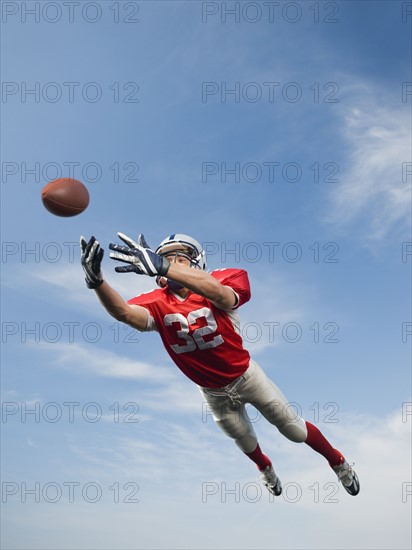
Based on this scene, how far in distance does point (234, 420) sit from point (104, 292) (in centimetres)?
220

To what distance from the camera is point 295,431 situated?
7543 millimetres

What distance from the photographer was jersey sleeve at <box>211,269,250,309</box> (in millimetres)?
6852

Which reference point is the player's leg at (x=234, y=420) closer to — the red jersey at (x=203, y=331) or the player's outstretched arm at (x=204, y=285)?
the red jersey at (x=203, y=331)

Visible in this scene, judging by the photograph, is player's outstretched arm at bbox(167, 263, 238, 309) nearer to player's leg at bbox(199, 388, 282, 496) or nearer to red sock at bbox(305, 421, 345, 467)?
player's leg at bbox(199, 388, 282, 496)

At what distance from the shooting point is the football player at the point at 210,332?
6.75 meters

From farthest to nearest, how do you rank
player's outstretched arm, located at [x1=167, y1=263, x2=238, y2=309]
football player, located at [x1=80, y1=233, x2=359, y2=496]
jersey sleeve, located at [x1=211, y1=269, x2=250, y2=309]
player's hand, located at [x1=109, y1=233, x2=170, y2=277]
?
jersey sleeve, located at [x1=211, y1=269, x2=250, y2=309], football player, located at [x1=80, y1=233, x2=359, y2=496], player's outstretched arm, located at [x1=167, y1=263, x2=238, y2=309], player's hand, located at [x1=109, y1=233, x2=170, y2=277]

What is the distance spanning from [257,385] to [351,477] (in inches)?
78.2

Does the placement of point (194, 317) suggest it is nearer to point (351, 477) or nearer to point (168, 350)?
point (168, 350)

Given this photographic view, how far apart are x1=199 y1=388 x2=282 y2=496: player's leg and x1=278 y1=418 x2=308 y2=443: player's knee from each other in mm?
412

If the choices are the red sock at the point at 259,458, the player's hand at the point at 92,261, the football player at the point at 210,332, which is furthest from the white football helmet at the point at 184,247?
the red sock at the point at 259,458

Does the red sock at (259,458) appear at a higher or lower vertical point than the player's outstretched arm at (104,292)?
lower

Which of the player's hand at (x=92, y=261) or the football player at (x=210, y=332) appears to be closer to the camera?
the player's hand at (x=92, y=261)

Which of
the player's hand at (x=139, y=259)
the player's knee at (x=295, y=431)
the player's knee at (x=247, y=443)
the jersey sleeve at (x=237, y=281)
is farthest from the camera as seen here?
the player's knee at (x=247, y=443)

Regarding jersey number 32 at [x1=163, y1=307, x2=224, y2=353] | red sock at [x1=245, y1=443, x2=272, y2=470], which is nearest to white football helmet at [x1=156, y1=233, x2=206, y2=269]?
jersey number 32 at [x1=163, y1=307, x2=224, y2=353]
